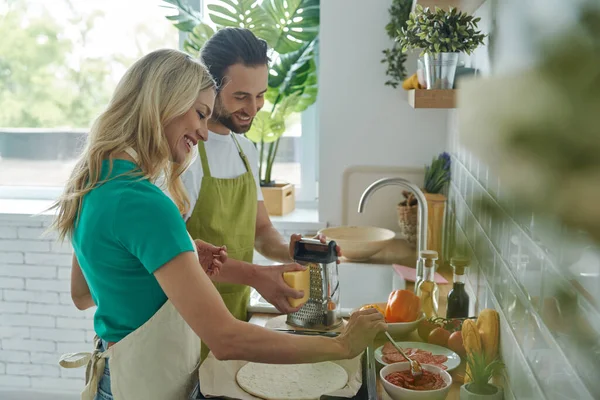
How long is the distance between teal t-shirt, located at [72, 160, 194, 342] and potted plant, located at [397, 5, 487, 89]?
0.85 meters

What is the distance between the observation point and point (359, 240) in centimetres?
260

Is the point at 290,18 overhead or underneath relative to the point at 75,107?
overhead

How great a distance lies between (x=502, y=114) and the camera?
0.39ft

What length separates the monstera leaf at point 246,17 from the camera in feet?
9.84

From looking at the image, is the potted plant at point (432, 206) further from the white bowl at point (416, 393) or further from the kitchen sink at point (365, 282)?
the white bowl at point (416, 393)

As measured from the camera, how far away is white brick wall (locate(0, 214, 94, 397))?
10.7ft

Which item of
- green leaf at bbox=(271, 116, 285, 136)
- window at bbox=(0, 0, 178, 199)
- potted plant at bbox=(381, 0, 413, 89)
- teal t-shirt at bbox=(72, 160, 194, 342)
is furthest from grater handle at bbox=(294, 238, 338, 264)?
window at bbox=(0, 0, 178, 199)

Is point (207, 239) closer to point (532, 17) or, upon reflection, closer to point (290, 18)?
point (290, 18)

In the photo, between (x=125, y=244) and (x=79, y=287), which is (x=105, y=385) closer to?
(x=79, y=287)

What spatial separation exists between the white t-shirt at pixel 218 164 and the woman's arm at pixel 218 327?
2.38 feet

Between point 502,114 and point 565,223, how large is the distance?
24mm

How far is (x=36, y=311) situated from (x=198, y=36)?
1605 mm

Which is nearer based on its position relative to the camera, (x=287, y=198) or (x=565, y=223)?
(x=565, y=223)

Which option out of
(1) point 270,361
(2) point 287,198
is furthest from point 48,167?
(1) point 270,361
